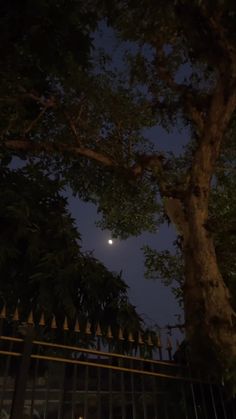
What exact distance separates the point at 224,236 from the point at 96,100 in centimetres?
570

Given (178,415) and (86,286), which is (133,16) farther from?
(178,415)

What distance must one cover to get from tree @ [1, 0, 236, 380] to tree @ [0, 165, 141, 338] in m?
1.41

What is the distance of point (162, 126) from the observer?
1252 centimetres

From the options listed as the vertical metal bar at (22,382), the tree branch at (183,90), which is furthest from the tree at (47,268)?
the vertical metal bar at (22,382)

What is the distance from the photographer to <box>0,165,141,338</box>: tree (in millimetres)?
11422

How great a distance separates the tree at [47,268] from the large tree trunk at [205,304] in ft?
12.9

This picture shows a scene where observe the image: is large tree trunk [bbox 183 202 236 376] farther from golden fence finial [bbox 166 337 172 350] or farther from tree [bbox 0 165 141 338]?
tree [bbox 0 165 141 338]

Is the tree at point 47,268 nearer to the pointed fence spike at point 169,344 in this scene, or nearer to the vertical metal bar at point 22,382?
the pointed fence spike at point 169,344

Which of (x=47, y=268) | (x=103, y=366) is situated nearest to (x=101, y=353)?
(x=103, y=366)

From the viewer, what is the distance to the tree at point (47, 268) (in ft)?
37.5

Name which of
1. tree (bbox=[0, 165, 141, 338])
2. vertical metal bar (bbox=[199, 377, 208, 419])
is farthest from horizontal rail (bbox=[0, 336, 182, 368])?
tree (bbox=[0, 165, 141, 338])

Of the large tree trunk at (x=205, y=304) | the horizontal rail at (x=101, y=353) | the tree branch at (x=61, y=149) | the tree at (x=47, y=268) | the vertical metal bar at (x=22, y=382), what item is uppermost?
the tree branch at (x=61, y=149)

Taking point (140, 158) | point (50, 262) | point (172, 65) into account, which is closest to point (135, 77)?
point (172, 65)

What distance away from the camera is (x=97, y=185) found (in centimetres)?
1299
